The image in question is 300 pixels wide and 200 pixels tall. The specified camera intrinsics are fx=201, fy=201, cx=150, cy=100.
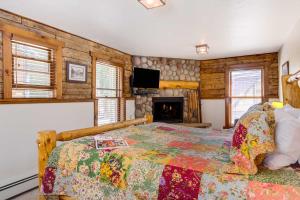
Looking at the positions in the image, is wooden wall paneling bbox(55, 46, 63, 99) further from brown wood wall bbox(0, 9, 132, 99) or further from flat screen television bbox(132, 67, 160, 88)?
flat screen television bbox(132, 67, 160, 88)

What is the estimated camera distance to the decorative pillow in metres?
1.30

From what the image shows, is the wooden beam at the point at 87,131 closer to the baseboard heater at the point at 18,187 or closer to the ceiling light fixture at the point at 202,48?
the baseboard heater at the point at 18,187

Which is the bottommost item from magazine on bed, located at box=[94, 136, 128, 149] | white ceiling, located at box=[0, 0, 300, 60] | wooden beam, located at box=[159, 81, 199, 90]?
magazine on bed, located at box=[94, 136, 128, 149]

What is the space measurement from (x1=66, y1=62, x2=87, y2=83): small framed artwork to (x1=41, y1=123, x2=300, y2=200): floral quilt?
6.72 feet

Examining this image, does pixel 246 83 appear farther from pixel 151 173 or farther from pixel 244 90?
pixel 151 173

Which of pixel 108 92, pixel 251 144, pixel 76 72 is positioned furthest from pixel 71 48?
pixel 251 144

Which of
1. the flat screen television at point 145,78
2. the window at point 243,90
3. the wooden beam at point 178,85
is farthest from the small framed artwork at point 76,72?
the window at point 243,90

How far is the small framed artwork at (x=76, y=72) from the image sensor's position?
369cm

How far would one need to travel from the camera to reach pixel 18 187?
9.00 feet

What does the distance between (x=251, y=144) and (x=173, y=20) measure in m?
2.31

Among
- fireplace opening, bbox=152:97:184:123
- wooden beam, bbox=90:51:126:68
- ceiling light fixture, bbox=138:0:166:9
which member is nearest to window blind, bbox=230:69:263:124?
fireplace opening, bbox=152:97:184:123

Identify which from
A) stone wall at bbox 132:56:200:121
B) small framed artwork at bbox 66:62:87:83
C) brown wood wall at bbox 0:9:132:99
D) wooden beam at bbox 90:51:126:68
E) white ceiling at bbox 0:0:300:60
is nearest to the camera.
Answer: white ceiling at bbox 0:0:300:60

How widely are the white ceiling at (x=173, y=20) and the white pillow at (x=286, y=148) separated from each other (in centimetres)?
173

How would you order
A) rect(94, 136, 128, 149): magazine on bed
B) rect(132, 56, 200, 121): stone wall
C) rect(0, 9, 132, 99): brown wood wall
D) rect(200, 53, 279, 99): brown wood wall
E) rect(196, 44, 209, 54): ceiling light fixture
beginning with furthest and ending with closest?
rect(132, 56, 200, 121): stone wall
rect(200, 53, 279, 99): brown wood wall
rect(196, 44, 209, 54): ceiling light fixture
rect(0, 9, 132, 99): brown wood wall
rect(94, 136, 128, 149): magazine on bed
